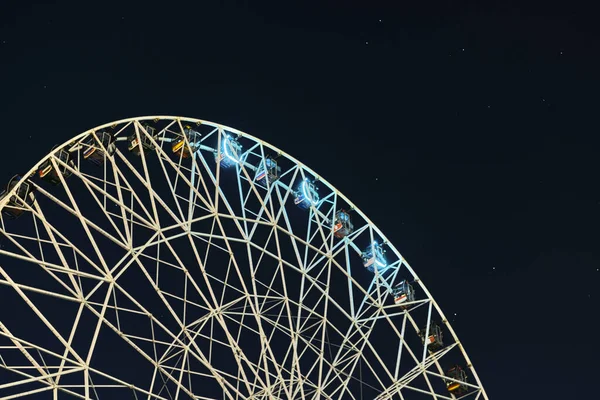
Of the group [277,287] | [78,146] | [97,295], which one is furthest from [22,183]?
[277,287]

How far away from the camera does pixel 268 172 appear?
3722 cm

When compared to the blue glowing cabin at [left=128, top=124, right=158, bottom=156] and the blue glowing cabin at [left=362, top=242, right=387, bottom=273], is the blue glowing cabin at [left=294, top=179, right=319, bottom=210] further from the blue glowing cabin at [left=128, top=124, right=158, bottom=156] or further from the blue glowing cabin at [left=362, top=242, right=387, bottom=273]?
the blue glowing cabin at [left=128, top=124, right=158, bottom=156]

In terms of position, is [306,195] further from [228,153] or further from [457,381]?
[457,381]

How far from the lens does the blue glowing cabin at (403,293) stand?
39.0 meters

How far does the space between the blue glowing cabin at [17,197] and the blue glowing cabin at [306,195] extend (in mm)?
14635

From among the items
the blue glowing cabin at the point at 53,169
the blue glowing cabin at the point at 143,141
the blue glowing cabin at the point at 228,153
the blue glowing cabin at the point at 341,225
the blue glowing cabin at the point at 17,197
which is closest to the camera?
the blue glowing cabin at the point at 17,197

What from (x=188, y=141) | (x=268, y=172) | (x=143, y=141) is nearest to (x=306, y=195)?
(x=268, y=172)

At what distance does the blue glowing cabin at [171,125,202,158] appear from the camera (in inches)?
1371

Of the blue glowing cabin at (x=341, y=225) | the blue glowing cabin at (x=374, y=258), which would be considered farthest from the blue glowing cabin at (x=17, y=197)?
the blue glowing cabin at (x=374, y=258)

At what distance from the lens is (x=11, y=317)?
48812 mm

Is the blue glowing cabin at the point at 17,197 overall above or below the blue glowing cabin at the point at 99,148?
below

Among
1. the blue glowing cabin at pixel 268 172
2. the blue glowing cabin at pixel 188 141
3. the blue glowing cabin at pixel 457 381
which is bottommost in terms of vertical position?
the blue glowing cabin at pixel 457 381

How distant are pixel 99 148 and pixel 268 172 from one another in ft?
30.2

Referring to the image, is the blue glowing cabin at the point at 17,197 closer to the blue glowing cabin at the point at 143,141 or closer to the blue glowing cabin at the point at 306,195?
the blue glowing cabin at the point at 143,141
